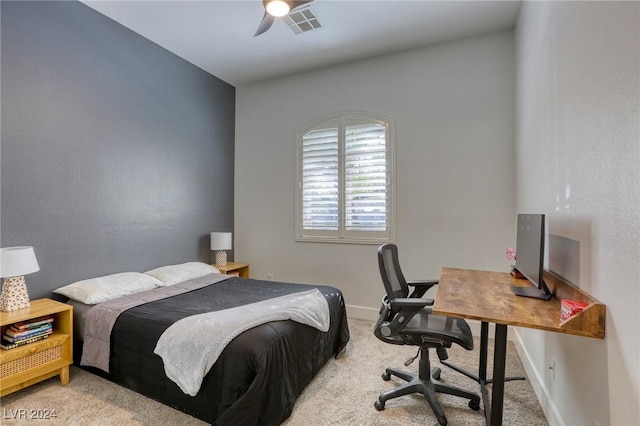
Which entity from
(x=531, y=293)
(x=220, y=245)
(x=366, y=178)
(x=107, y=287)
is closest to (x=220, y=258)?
(x=220, y=245)

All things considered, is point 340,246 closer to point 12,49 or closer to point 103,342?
point 103,342

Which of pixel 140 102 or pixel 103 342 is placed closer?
pixel 103 342

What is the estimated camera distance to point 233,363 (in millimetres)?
1724

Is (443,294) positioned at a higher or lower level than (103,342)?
higher

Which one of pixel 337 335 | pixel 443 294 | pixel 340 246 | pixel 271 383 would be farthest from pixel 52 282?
pixel 443 294

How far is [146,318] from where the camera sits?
2.13 meters

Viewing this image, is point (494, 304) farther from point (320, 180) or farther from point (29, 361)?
point (29, 361)

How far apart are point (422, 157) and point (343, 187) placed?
3.27 feet

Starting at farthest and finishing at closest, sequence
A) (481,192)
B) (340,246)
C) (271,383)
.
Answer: (340,246)
(481,192)
(271,383)

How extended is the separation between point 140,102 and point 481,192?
12.5 ft

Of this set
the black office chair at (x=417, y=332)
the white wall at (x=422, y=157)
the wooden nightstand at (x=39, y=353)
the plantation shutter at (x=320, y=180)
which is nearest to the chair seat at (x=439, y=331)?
the black office chair at (x=417, y=332)

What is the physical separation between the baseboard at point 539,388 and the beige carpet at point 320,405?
0.04 metres

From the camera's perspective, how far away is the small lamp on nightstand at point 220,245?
3990 millimetres

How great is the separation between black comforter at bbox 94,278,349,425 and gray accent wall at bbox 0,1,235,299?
106 centimetres
